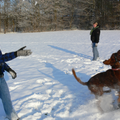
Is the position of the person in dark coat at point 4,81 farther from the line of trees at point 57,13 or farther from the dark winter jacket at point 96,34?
the line of trees at point 57,13

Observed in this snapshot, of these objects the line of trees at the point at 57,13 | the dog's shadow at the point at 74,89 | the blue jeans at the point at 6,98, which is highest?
the line of trees at the point at 57,13

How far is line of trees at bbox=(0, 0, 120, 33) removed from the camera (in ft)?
100.0

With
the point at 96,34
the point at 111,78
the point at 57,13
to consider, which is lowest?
the point at 111,78

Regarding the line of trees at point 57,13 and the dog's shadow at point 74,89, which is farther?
the line of trees at point 57,13

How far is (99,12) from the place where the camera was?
102 ft

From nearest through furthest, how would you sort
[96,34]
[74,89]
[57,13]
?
[74,89] < [96,34] < [57,13]

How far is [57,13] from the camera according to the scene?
32188mm

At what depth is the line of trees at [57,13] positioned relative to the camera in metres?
30.5

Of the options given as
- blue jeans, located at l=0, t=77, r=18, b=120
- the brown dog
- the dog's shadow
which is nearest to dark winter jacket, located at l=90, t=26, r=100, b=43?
the dog's shadow

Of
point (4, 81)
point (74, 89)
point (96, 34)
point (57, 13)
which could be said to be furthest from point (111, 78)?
point (57, 13)

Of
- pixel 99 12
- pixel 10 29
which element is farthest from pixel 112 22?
pixel 10 29

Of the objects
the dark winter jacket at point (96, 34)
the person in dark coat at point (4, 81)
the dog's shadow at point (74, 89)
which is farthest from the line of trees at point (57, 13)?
the person in dark coat at point (4, 81)

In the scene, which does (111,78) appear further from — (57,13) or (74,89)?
(57,13)

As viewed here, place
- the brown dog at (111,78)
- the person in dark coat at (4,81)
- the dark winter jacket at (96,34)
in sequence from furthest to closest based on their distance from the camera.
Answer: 1. the dark winter jacket at (96,34)
2. the brown dog at (111,78)
3. the person in dark coat at (4,81)
